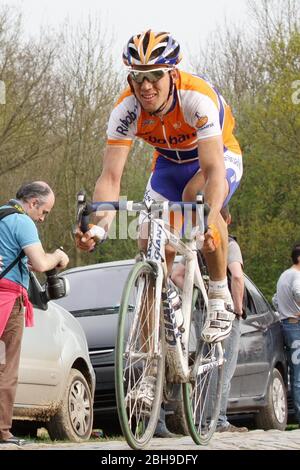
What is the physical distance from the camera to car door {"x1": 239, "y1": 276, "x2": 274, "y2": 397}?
1224 cm

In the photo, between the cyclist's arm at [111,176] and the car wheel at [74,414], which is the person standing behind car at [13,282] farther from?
the car wheel at [74,414]

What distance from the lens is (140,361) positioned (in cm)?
644

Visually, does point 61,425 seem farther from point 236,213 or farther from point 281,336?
point 236,213

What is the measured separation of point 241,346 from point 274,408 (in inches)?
49.5

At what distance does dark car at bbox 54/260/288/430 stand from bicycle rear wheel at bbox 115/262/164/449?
192 inches

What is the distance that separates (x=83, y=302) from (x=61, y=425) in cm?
228

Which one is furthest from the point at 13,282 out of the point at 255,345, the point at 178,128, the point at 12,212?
the point at 255,345

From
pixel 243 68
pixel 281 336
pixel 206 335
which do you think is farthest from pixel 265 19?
pixel 206 335

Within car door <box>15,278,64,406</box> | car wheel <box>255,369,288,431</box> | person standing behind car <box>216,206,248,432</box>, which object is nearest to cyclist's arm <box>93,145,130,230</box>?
car door <box>15,278,64,406</box>

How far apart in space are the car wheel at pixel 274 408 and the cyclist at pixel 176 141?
5.36m

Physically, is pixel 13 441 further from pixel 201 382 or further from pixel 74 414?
pixel 74 414

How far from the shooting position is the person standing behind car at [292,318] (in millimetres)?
13523

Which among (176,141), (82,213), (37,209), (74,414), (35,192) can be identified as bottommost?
(74,414)

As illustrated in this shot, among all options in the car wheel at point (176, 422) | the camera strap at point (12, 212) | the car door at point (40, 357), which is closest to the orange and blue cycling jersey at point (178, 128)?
the camera strap at point (12, 212)
